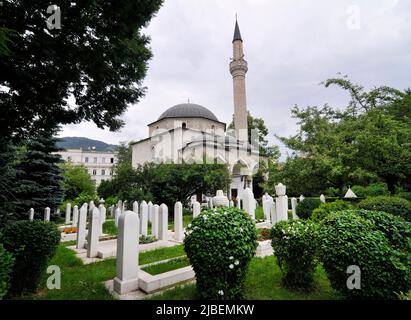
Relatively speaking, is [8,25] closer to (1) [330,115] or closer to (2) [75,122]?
(2) [75,122]

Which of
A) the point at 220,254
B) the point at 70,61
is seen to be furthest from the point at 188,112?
the point at 220,254

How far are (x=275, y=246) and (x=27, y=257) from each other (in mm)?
4044

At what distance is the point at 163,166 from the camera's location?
53.4 feet

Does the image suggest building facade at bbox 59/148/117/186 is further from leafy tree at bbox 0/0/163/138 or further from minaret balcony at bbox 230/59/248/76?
leafy tree at bbox 0/0/163/138

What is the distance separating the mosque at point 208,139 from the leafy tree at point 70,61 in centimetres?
1759

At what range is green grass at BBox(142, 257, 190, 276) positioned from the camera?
448 cm

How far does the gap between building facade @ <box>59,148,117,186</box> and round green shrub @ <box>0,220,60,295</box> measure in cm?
5164

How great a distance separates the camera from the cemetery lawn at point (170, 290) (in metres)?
3.44

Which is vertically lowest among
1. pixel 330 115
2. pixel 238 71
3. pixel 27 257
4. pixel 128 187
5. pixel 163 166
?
pixel 27 257

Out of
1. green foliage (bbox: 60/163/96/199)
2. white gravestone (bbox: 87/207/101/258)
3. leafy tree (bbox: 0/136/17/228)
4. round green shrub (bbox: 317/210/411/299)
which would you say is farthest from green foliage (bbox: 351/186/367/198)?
green foliage (bbox: 60/163/96/199)

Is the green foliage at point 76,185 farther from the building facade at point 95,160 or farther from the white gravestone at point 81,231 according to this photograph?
the building facade at point 95,160

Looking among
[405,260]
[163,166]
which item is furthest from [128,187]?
[405,260]

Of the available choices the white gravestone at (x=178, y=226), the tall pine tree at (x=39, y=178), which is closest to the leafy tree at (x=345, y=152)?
the white gravestone at (x=178, y=226)

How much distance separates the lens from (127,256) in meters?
3.82
